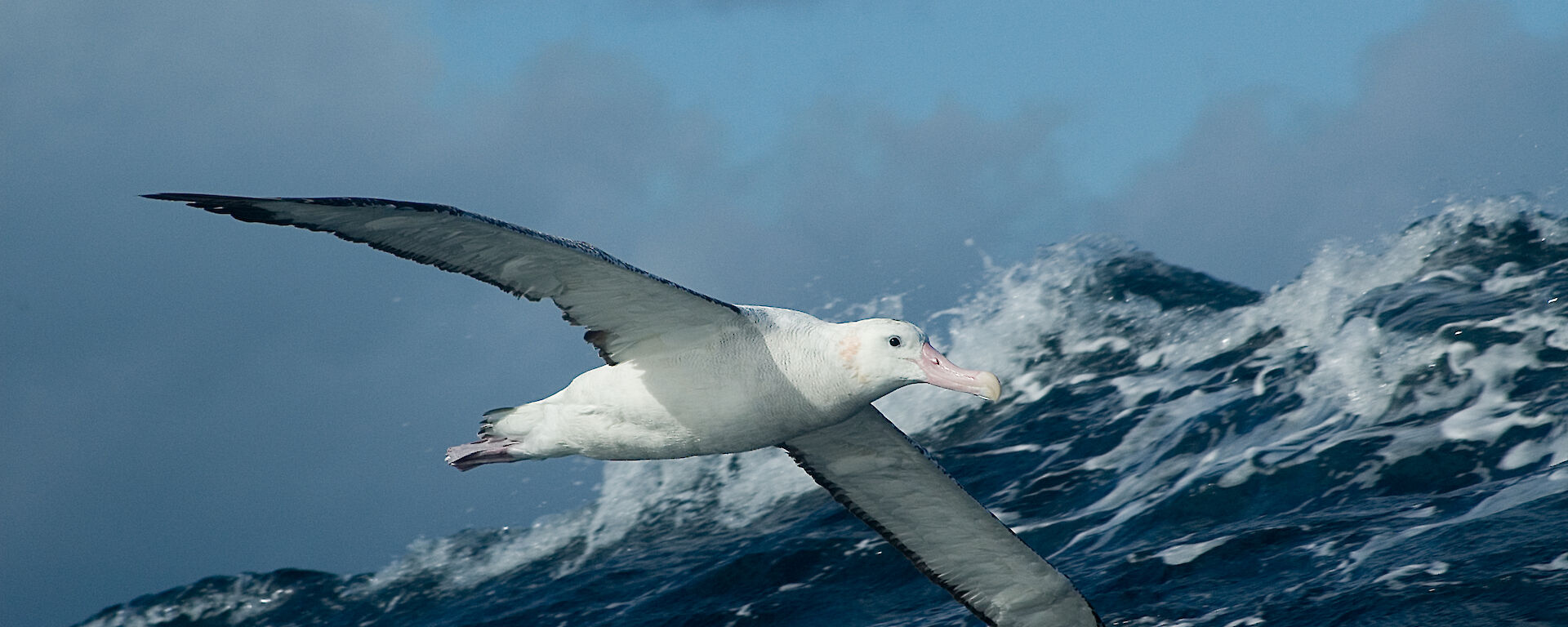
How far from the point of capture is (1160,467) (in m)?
11.2

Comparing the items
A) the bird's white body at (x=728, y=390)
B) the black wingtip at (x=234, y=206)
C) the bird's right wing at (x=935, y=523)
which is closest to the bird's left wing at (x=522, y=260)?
the black wingtip at (x=234, y=206)

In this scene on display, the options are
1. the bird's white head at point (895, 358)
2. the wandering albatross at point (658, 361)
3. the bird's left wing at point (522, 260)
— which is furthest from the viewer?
the bird's white head at point (895, 358)

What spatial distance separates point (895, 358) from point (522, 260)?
1.82m

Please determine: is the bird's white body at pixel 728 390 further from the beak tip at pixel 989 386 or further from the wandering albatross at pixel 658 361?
the beak tip at pixel 989 386

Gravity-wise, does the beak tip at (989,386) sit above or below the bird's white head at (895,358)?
below

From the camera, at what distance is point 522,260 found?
619 cm

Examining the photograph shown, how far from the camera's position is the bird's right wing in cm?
767

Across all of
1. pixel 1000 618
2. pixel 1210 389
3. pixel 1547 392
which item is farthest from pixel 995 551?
pixel 1210 389

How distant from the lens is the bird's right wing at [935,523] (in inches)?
302

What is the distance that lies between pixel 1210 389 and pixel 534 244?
28.4ft

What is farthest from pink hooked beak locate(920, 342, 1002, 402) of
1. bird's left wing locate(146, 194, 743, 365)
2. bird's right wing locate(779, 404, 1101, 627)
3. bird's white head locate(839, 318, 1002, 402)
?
bird's right wing locate(779, 404, 1101, 627)

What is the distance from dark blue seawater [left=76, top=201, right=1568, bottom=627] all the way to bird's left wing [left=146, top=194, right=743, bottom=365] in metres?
3.85

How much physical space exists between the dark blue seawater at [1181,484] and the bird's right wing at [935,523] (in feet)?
3.28

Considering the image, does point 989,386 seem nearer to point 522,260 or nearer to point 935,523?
point 935,523
